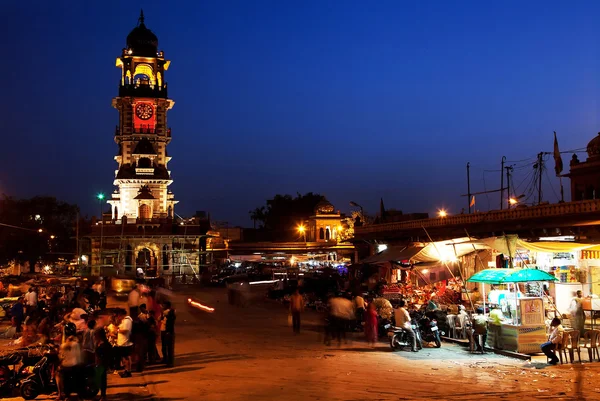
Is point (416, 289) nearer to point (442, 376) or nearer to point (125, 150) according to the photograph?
point (442, 376)

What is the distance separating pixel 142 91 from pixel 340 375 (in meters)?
59.5

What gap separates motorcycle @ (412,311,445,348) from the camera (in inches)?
640

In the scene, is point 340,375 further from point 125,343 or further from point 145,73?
point 145,73

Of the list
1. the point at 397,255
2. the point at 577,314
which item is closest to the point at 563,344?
the point at 577,314

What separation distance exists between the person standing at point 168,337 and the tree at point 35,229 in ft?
124

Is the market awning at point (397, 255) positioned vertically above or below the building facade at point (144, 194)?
below

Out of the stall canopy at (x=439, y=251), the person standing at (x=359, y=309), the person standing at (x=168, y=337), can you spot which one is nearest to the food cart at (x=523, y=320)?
the stall canopy at (x=439, y=251)

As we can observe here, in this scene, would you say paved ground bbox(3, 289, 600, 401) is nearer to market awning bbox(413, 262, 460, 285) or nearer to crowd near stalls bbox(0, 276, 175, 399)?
crowd near stalls bbox(0, 276, 175, 399)

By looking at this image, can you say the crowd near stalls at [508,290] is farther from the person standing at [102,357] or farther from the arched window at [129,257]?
the arched window at [129,257]

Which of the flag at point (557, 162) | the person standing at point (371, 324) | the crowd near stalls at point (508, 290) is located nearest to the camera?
the crowd near stalls at point (508, 290)

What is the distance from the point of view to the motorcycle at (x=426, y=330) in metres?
16.2

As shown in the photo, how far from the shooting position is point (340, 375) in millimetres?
12625

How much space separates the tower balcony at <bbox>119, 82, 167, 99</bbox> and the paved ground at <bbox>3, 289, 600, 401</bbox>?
53044 millimetres

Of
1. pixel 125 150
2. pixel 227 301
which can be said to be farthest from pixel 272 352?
pixel 125 150
